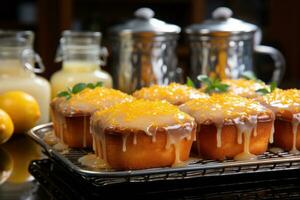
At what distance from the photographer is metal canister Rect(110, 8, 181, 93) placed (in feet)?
5.88

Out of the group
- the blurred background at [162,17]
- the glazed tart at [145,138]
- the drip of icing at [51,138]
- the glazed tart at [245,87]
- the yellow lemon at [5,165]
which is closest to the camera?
the glazed tart at [145,138]

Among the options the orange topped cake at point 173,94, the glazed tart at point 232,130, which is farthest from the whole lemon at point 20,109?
the glazed tart at point 232,130

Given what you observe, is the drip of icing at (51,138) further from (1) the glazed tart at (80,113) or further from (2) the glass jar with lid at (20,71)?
(2) the glass jar with lid at (20,71)

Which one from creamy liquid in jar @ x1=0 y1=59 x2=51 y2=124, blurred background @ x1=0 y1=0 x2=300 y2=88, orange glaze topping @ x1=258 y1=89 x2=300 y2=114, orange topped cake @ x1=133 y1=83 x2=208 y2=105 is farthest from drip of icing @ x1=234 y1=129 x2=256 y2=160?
blurred background @ x1=0 y1=0 x2=300 y2=88

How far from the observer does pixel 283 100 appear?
1.14 m

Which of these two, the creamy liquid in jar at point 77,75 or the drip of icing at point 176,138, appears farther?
the creamy liquid in jar at point 77,75

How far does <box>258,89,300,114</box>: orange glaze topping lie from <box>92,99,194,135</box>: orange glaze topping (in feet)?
0.69

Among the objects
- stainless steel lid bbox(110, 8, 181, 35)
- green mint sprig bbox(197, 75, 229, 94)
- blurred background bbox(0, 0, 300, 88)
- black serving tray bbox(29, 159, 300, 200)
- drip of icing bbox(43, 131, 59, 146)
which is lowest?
blurred background bbox(0, 0, 300, 88)

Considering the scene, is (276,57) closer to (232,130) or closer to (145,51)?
(145,51)

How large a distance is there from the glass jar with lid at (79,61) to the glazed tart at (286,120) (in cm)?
67

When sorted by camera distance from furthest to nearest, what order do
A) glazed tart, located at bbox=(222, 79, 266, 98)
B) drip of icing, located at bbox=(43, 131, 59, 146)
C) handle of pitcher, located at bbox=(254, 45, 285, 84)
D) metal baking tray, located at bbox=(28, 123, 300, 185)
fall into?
handle of pitcher, located at bbox=(254, 45, 285, 84), glazed tart, located at bbox=(222, 79, 266, 98), drip of icing, located at bbox=(43, 131, 59, 146), metal baking tray, located at bbox=(28, 123, 300, 185)

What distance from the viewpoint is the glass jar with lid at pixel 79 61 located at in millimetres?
1688

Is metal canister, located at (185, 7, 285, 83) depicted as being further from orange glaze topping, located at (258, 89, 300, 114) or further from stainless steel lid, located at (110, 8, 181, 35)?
orange glaze topping, located at (258, 89, 300, 114)

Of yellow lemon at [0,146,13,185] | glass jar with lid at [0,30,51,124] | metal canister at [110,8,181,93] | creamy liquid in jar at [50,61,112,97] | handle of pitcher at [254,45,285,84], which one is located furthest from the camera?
handle of pitcher at [254,45,285,84]
